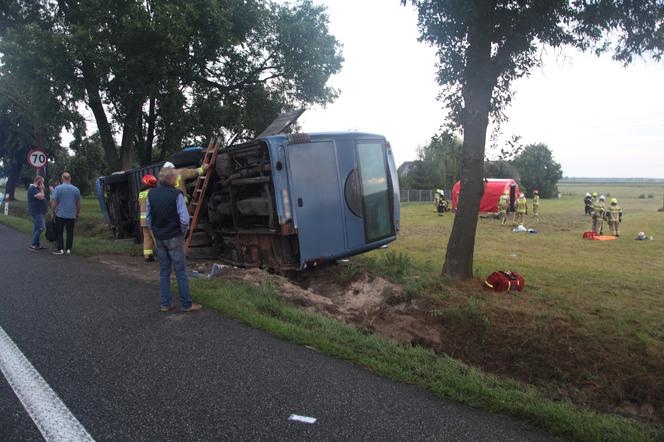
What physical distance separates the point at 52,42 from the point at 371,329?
14498 millimetres

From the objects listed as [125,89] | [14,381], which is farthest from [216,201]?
[125,89]

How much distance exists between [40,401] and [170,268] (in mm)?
2608

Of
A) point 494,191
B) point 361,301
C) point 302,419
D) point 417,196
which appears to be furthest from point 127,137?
point 417,196

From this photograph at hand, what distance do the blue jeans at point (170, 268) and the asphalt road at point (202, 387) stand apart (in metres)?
0.25

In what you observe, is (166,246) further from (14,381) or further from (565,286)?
(565,286)

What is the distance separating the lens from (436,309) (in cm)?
704

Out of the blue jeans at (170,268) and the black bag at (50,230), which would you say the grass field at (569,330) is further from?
the black bag at (50,230)

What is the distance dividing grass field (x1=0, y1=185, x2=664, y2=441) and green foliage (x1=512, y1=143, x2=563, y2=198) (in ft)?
187

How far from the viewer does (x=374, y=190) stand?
8.98 metres

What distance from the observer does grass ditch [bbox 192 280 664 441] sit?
3.53m

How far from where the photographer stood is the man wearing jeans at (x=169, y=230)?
582 cm

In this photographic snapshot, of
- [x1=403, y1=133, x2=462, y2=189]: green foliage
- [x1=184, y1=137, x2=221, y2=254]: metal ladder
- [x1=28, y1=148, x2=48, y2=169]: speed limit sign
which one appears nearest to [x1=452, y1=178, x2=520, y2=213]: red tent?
[x1=28, y1=148, x2=48, y2=169]: speed limit sign

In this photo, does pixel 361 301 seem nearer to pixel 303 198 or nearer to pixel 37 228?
pixel 303 198

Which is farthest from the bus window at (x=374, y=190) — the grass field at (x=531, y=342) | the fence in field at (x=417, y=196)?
the fence in field at (x=417, y=196)
